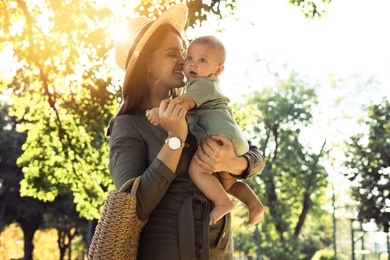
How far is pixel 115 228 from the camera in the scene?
10.3ft

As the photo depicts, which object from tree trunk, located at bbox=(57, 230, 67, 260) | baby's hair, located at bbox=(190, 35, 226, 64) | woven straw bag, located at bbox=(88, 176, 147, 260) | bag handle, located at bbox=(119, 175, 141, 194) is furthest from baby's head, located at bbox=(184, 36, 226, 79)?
tree trunk, located at bbox=(57, 230, 67, 260)

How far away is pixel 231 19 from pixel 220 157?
44.1 feet

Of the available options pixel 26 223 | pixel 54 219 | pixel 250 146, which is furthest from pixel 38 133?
pixel 54 219

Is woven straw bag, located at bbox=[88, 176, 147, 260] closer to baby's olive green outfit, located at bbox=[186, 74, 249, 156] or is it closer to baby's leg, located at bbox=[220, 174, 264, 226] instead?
baby's olive green outfit, located at bbox=[186, 74, 249, 156]

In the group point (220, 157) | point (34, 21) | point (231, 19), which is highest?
point (231, 19)

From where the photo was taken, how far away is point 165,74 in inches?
146

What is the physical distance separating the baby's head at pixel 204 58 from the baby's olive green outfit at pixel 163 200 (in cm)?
35

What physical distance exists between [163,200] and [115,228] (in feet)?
0.96

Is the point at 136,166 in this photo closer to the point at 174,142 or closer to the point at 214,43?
the point at 174,142

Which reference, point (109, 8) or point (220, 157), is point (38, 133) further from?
point (220, 157)

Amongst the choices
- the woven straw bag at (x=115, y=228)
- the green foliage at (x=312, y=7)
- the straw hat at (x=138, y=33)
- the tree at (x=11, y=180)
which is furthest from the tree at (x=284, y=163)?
the woven straw bag at (x=115, y=228)

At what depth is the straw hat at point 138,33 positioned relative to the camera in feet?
12.2

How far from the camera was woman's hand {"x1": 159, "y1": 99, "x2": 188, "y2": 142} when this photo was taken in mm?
3338

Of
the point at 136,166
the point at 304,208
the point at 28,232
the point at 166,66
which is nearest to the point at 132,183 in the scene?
the point at 136,166
